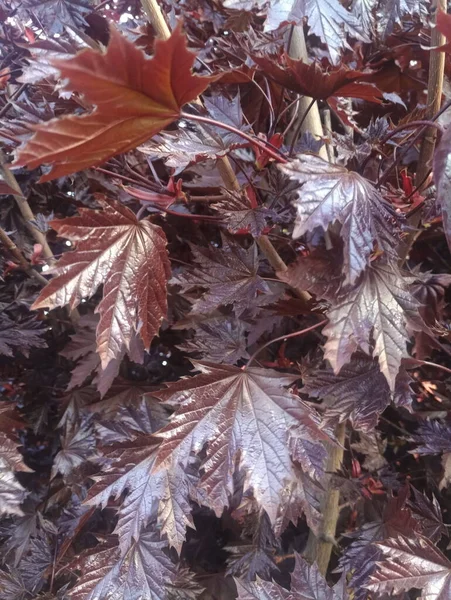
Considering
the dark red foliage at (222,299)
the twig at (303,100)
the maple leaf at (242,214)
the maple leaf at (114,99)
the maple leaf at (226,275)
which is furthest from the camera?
the twig at (303,100)

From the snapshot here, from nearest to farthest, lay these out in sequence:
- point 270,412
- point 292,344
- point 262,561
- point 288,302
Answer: point 270,412
point 288,302
point 262,561
point 292,344

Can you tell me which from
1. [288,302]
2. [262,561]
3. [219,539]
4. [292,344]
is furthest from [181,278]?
[219,539]

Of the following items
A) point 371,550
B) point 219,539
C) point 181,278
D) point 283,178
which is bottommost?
point 219,539

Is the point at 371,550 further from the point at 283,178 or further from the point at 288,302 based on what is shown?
the point at 283,178

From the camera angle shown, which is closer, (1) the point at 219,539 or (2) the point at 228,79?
(2) the point at 228,79

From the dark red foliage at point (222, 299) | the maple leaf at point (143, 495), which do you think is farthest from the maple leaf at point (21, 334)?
the maple leaf at point (143, 495)

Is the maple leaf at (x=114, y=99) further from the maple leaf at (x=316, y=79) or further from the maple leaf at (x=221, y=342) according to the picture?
the maple leaf at (x=221, y=342)

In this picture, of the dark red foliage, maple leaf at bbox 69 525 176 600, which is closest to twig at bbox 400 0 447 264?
the dark red foliage
